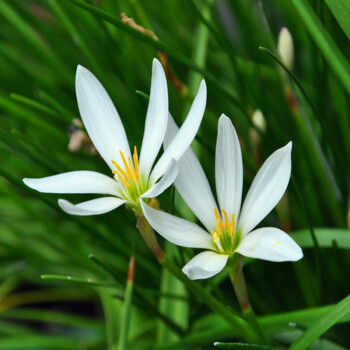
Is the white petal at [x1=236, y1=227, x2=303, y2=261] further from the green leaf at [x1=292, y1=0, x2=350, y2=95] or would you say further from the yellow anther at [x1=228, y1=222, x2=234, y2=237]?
the green leaf at [x1=292, y1=0, x2=350, y2=95]

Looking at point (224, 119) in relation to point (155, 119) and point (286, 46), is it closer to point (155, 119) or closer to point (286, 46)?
point (155, 119)

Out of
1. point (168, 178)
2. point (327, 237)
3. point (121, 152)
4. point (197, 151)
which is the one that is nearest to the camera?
point (168, 178)

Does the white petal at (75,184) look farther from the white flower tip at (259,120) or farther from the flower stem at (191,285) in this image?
the white flower tip at (259,120)

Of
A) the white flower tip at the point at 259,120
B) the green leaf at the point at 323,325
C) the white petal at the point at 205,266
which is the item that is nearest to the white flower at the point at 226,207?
the white petal at the point at 205,266

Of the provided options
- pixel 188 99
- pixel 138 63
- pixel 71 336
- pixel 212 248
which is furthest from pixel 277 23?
pixel 212 248

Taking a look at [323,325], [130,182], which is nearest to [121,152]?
[130,182]

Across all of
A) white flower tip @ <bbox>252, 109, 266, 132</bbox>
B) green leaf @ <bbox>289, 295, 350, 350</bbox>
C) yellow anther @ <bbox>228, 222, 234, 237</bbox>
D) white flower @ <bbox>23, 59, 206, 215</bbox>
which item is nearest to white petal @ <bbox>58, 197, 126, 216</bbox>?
white flower @ <bbox>23, 59, 206, 215</bbox>
